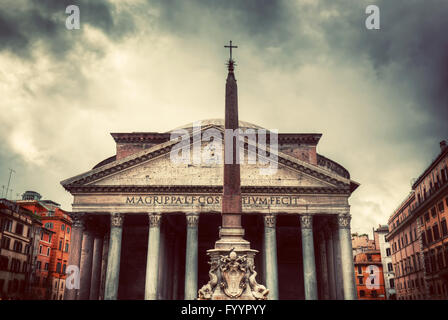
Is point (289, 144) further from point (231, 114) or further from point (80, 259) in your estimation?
point (231, 114)

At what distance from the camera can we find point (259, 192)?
67.9ft

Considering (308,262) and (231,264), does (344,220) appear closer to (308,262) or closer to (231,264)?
(308,262)

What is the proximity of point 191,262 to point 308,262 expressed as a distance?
5.79m

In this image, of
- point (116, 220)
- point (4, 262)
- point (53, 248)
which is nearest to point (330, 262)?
point (116, 220)

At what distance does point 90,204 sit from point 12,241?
17.8 meters

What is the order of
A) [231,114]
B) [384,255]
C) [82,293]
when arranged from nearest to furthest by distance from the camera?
[231,114]
[82,293]
[384,255]

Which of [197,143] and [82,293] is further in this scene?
[197,143]

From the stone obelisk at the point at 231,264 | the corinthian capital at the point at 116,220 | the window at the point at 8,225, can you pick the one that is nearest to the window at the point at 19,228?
the window at the point at 8,225

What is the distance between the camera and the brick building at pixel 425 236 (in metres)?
29.5

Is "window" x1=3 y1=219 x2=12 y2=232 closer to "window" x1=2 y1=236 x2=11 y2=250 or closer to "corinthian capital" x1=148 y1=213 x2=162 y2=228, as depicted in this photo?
"window" x1=2 y1=236 x2=11 y2=250

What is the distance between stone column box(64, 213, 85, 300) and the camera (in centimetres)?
1977

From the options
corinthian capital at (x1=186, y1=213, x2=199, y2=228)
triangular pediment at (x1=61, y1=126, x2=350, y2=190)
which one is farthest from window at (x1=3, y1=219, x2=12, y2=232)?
corinthian capital at (x1=186, y1=213, x2=199, y2=228)

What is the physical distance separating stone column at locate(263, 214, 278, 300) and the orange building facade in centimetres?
2831
